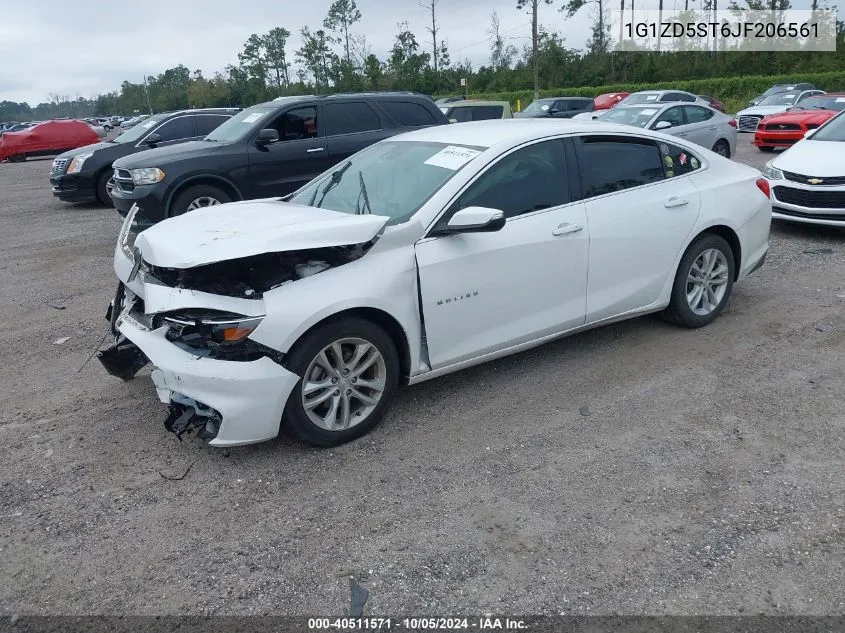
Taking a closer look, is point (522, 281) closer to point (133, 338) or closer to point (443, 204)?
point (443, 204)

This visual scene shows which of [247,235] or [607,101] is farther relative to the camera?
[607,101]

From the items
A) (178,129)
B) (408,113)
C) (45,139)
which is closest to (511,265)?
(408,113)

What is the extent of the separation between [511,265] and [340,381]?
4.14 feet

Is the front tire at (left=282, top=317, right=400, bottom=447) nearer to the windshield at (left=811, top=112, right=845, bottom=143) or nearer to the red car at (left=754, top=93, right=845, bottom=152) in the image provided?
the windshield at (left=811, top=112, right=845, bottom=143)

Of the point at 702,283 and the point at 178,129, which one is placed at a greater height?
the point at 178,129

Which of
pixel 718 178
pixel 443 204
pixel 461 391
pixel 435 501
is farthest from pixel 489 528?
pixel 718 178

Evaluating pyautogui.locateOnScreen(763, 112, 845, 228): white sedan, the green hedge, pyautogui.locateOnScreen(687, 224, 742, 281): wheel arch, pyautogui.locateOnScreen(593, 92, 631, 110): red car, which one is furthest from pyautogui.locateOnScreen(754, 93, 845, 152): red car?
the green hedge

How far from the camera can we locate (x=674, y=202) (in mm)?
5020

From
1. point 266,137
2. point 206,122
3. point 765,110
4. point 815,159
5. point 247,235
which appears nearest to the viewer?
point 247,235

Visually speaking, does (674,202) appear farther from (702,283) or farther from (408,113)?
(408,113)

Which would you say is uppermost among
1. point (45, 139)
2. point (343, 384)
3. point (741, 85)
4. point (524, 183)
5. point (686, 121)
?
point (741, 85)

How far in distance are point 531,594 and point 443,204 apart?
7.36 ft

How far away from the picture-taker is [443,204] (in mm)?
4117

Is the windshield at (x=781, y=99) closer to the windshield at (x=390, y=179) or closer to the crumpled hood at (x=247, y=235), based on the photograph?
the windshield at (x=390, y=179)
